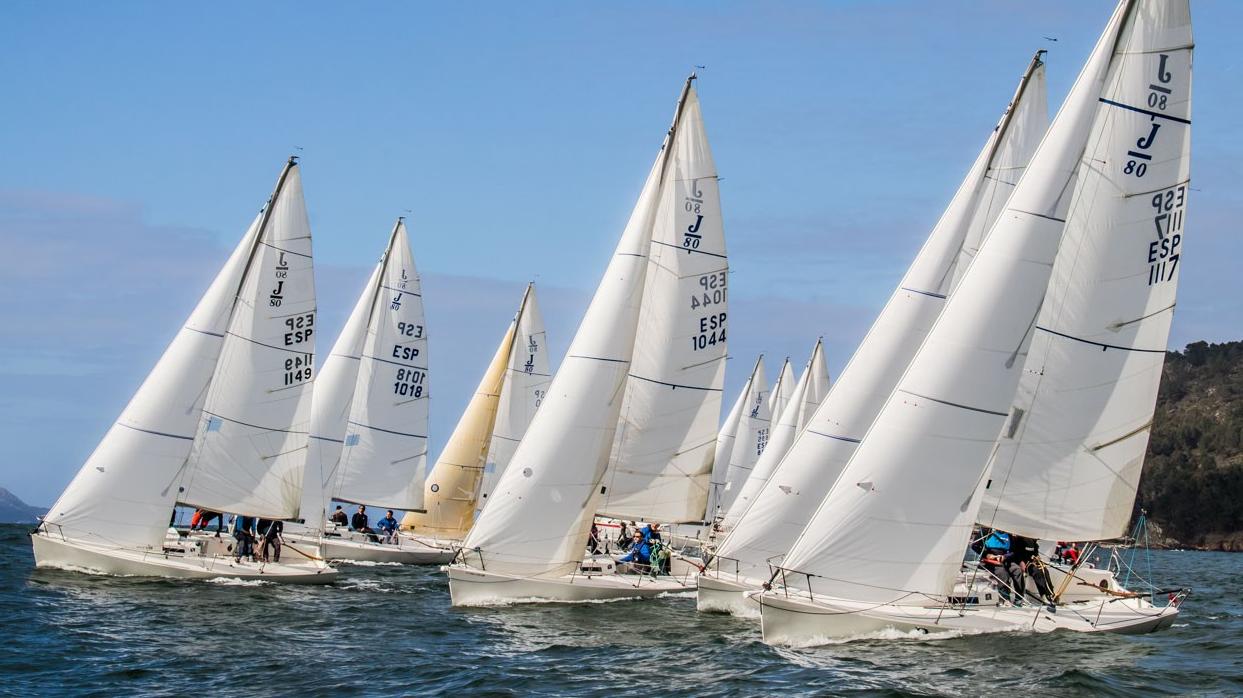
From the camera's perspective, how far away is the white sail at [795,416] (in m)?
40.0

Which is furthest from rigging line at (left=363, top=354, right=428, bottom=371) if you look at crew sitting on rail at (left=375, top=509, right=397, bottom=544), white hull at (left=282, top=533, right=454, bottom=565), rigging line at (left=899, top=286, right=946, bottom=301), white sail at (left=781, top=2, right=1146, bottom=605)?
white sail at (left=781, top=2, right=1146, bottom=605)

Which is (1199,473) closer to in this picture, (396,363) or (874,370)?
(396,363)

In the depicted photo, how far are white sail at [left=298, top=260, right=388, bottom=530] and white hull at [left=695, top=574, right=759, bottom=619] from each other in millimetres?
14541

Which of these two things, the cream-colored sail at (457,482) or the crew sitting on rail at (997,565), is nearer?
the crew sitting on rail at (997,565)

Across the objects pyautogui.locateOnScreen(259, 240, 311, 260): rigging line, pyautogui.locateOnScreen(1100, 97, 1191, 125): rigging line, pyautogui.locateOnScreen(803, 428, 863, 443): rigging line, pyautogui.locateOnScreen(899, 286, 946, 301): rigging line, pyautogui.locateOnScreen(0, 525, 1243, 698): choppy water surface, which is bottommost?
pyautogui.locateOnScreen(0, 525, 1243, 698): choppy water surface

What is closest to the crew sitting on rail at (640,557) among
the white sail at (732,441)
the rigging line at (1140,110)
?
the rigging line at (1140,110)

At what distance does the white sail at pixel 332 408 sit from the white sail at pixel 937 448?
19718mm

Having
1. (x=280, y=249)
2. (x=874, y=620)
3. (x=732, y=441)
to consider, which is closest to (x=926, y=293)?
(x=874, y=620)

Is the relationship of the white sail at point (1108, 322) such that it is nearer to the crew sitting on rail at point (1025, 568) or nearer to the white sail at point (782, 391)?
the crew sitting on rail at point (1025, 568)

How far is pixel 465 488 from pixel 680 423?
14096 millimetres

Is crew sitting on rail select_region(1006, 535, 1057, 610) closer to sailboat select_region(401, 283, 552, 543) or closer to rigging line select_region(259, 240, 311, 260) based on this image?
rigging line select_region(259, 240, 311, 260)

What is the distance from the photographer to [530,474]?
987 inches

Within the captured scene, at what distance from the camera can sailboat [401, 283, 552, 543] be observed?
4062 cm

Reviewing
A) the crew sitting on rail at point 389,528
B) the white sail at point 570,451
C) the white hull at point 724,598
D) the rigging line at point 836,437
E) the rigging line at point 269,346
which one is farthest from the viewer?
the crew sitting on rail at point 389,528
